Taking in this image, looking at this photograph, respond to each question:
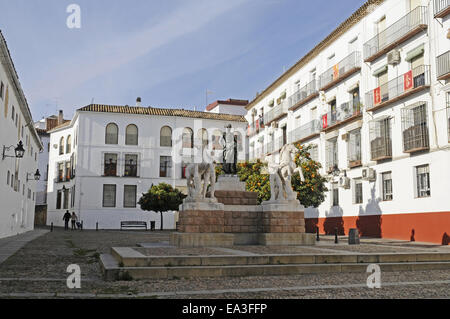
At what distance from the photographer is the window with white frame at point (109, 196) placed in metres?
42.3

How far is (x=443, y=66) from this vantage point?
17609mm

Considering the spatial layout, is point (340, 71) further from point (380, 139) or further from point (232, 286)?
point (232, 286)

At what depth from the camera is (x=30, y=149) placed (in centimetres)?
3120

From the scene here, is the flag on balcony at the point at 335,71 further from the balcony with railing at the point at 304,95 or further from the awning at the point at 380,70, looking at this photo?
the awning at the point at 380,70

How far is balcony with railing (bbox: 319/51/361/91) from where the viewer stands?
24.5m

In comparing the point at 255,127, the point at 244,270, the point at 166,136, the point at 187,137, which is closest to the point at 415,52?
the point at 244,270

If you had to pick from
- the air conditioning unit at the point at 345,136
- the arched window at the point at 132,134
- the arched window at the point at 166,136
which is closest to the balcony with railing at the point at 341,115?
the air conditioning unit at the point at 345,136

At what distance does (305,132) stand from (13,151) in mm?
Answer: 17748

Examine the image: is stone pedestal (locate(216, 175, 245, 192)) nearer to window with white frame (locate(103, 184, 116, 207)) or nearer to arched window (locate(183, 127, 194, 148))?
window with white frame (locate(103, 184, 116, 207))

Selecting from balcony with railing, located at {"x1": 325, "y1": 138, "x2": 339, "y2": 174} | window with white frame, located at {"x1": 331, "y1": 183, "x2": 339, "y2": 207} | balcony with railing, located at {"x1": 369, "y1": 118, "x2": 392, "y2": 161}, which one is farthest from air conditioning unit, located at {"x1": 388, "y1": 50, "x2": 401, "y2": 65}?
window with white frame, located at {"x1": 331, "y1": 183, "x2": 339, "y2": 207}

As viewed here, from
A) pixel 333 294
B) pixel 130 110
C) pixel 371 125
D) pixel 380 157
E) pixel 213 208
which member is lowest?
pixel 333 294
